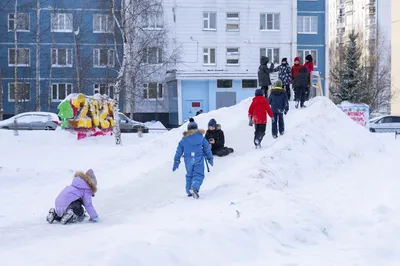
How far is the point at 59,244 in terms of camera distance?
7.25m

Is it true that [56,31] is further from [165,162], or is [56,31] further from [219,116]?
[165,162]

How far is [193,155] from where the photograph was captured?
11.5 meters

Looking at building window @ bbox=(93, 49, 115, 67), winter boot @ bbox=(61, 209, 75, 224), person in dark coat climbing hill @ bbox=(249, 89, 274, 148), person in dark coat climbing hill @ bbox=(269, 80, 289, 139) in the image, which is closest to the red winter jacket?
person in dark coat climbing hill @ bbox=(249, 89, 274, 148)

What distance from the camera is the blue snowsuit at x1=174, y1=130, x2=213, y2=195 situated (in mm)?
11422

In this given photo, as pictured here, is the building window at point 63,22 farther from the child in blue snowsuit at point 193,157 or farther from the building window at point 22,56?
the child in blue snowsuit at point 193,157

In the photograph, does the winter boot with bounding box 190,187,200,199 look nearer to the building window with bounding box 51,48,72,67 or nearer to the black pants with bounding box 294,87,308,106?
the black pants with bounding box 294,87,308,106

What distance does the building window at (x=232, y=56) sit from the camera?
4881 centimetres

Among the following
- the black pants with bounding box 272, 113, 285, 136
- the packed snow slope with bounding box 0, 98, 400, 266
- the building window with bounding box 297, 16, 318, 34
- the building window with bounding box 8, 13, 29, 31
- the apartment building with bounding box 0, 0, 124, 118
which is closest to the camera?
the packed snow slope with bounding box 0, 98, 400, 266

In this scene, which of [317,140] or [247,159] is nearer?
[247,159]

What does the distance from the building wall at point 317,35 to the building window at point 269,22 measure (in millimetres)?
2391

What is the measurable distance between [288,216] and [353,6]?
76115mm

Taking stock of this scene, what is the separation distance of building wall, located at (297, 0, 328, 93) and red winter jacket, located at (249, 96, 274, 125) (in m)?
35.7

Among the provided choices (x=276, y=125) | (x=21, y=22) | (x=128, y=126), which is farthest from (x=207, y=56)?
(x=276, y=125)

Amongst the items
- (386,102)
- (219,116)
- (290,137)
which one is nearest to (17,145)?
(219,116)
